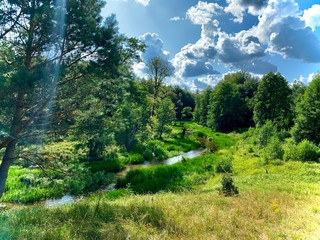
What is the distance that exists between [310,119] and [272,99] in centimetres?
1178

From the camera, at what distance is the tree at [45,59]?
26.5 feet

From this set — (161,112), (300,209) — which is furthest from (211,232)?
(161,112)

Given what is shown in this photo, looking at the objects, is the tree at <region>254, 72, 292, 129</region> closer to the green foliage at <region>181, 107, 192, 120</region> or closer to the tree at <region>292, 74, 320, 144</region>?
the tree at <region>292, 74, 320, 144</region>

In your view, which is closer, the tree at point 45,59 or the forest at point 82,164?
the forest at point 82,164

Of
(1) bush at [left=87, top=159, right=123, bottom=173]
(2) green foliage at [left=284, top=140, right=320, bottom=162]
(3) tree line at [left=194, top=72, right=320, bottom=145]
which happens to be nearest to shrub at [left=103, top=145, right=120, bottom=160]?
(1) bush at [left=87, top=159, right=123, bottom=173]

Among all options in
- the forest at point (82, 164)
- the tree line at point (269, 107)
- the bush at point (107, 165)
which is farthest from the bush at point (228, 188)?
the tree line at point (269, 107)

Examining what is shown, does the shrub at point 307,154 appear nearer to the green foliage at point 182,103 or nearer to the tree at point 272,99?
the tree at point 272,99

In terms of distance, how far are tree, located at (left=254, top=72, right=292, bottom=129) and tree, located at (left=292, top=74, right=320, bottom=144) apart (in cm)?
957

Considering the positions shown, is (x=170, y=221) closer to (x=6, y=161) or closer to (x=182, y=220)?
(x=182, y=220)

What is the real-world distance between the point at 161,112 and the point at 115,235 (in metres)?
34.1

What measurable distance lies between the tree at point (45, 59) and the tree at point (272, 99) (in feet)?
109

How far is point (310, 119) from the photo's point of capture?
2598 cm

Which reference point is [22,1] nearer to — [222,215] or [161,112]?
[222,215]

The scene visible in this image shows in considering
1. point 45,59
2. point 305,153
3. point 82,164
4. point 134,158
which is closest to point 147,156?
point 134,158
